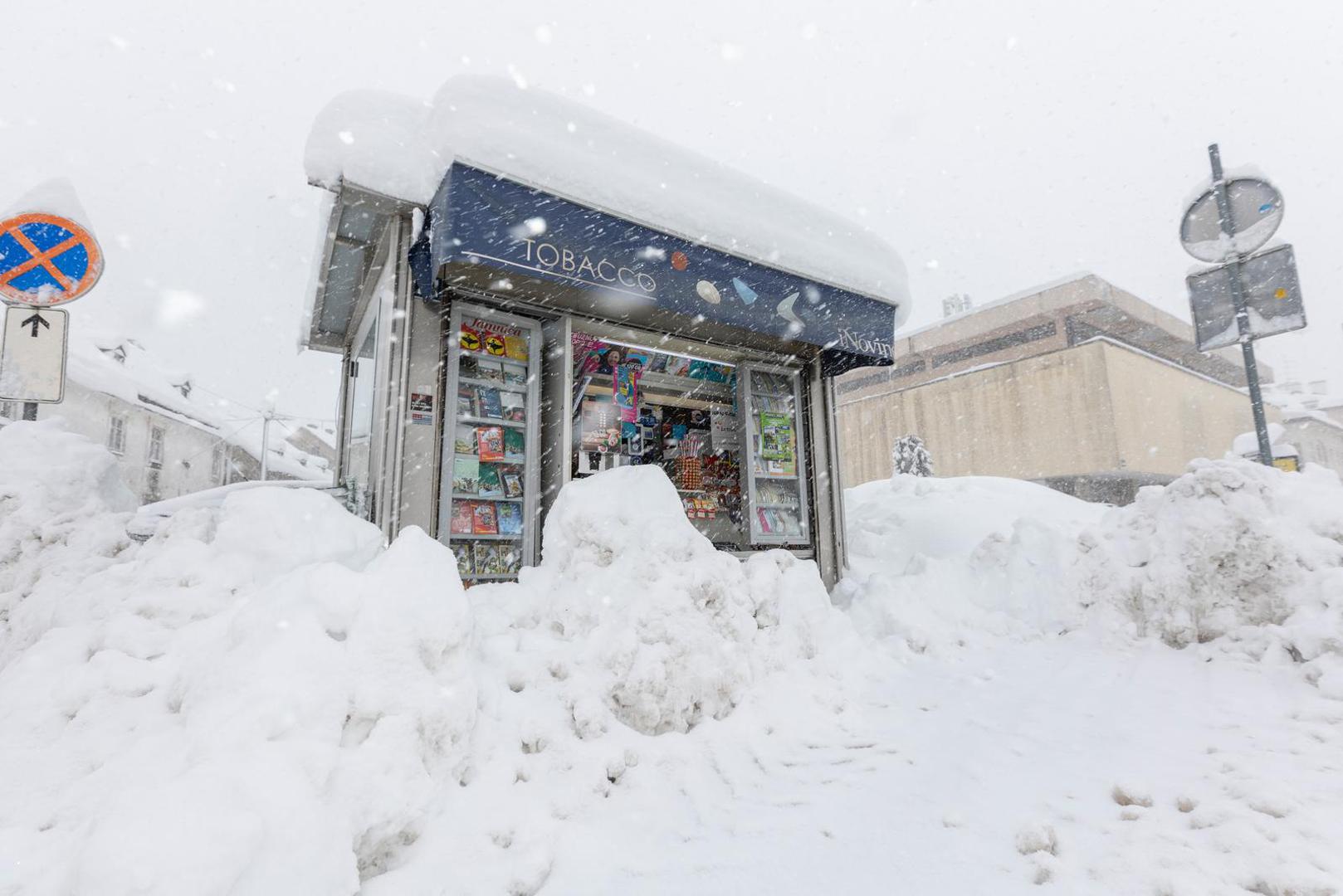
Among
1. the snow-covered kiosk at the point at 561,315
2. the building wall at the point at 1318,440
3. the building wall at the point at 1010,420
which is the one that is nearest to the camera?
the snow-covered kiosk at the point at 561,315

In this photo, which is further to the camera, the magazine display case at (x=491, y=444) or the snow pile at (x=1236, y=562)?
the magazine display case at (x=491, y=444)

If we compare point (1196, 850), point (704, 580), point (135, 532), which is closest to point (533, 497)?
point (704, 580)

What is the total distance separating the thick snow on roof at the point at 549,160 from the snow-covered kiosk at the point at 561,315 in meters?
0.02

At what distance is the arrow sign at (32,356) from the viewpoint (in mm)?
3945

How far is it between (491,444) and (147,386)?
1168 inches

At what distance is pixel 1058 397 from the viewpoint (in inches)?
907

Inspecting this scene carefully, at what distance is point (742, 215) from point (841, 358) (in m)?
2.29

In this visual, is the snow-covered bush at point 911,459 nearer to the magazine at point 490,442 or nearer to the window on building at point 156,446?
the magazine at point 490,442

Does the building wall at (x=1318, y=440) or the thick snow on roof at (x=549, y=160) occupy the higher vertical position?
the building wall at (x=1318, y=440)

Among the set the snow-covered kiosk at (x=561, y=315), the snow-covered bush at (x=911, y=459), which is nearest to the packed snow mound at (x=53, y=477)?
the snow-covered kiosk at (x=561, y=315)

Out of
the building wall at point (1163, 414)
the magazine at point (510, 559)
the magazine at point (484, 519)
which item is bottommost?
the magazine at point (510, 559)

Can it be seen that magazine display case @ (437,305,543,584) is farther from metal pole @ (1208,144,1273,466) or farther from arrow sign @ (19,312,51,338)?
metal pole @ (1208,144,1273,466)

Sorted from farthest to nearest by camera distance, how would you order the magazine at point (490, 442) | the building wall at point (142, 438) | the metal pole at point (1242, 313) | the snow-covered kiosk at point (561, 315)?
the building wall at point (142, 438) → the magazine at point (490, 442) → the metal pole at point (1242, 313) → the snow-covered kiosk at point (561, 315)

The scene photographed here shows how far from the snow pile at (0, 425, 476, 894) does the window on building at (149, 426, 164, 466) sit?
1158 inches
